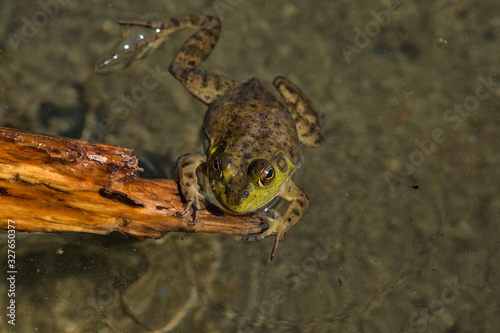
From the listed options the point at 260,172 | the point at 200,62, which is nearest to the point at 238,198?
the point at 260,172

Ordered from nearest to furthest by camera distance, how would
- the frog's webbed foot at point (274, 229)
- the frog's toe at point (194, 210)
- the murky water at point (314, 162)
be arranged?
the frog's toe at point (194, 210) < the murky water at point (314, 162) < the frog's webbed foot at point (274, 229)

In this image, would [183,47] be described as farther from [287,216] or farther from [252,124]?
[287,216]

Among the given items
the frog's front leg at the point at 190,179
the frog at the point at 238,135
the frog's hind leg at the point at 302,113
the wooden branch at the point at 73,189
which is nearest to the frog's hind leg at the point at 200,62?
the frog at the point at 238,135

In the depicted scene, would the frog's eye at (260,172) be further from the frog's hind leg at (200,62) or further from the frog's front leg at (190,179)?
the frog's hind leg at (200,62)

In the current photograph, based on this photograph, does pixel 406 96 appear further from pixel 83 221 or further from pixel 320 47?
pixel 83 221

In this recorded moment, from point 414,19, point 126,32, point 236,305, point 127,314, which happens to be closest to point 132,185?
point 127,314

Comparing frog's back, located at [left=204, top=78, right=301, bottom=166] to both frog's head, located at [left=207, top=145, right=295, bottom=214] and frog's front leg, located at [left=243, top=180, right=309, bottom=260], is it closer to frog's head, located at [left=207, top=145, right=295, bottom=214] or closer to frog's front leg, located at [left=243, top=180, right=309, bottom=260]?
frog's head, located at [left=207, top=145, right=295, bottom=214]

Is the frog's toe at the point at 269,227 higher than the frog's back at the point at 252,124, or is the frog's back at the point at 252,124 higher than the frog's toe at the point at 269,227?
the frog's back at the point at 252,124

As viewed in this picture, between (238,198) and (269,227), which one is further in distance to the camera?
(269,227)
